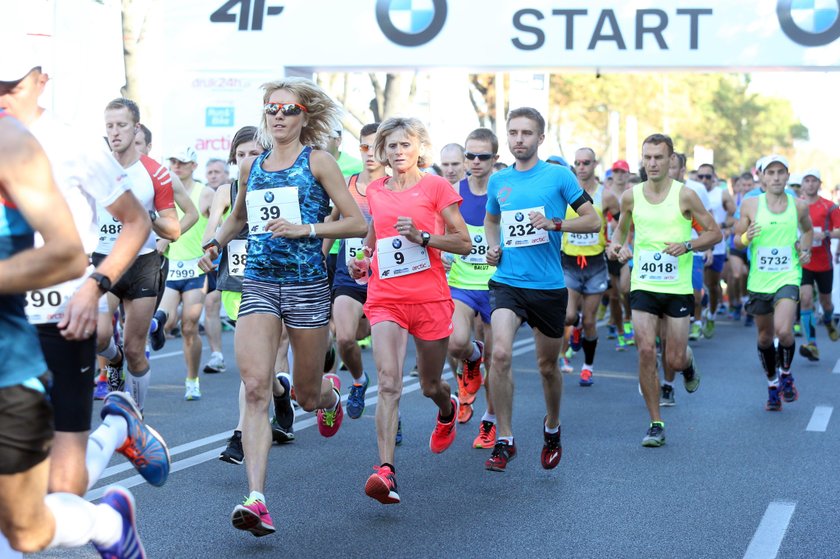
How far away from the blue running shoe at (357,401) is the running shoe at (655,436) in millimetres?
1884

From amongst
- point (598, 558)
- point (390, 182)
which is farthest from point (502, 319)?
point (598, 558)

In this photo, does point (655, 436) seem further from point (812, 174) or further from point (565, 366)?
point (812, 174)

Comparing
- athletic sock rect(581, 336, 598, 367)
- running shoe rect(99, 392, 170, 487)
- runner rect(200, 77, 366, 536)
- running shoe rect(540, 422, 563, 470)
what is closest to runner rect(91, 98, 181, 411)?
runner rect(200, 77, 366, 536)

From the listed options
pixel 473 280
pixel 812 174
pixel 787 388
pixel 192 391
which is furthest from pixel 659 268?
pixel 812 174

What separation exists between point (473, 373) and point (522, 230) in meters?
1.85

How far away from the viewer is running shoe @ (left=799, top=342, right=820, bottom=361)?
44.4 feet

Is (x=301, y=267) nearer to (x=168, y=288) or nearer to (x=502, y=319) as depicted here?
(x=502, y=319)

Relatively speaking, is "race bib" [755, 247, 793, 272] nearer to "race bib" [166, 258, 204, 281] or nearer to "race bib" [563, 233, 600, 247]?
"race bib" [563, 233, 600, 247]

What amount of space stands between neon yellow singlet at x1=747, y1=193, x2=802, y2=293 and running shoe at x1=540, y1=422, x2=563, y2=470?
3.78 metres

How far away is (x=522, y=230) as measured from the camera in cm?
764

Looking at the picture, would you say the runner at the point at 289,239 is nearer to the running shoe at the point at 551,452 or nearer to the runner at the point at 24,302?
the running shoe at the point at 551,452

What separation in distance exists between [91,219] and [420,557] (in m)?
2.11

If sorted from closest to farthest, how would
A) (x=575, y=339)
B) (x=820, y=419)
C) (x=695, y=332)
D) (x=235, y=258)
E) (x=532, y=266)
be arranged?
(x=532, y=266) < (x=235, y=258) < (x=820, y=419) < (x=575, y=339) < (x=695, y=332)

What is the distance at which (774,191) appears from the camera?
1107 centimetres
